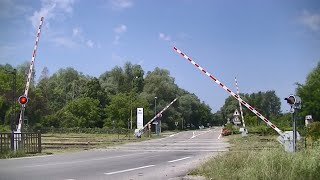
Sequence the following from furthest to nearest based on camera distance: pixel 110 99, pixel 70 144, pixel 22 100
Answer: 1. pixel 110 99
2. pixel 70 144
3. pixel 22 100

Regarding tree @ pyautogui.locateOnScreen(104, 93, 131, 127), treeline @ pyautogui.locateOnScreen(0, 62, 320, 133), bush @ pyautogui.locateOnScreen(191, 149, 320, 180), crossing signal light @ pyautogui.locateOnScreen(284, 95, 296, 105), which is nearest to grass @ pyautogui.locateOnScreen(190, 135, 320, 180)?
bush @ pyautogui.locateOnScreen(191, 149, 320, 180)

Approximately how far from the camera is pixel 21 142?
23.0 meters

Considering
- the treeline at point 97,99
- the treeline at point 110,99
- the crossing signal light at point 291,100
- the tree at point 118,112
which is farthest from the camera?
the tree at point 118,112

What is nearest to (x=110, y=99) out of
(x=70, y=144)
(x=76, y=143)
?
(x=76, y=143)

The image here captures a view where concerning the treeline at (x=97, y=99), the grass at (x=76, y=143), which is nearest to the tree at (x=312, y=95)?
the grass at (x=76, y=143)

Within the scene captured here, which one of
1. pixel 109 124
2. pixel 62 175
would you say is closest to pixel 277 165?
pixel 62 175

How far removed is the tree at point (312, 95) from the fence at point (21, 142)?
4518cm

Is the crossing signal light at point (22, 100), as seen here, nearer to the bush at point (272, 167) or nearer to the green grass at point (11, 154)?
the green grass at point (11, 154)

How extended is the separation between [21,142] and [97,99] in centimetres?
7803

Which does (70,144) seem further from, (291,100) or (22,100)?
(291,100)

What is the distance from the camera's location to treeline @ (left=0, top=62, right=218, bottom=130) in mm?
86562

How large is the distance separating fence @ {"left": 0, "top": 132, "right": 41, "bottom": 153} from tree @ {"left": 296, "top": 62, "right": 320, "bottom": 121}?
45.2 m

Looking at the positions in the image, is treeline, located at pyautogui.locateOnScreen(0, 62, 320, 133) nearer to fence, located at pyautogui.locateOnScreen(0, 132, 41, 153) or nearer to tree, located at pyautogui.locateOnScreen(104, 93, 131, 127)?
tree, located at pyautogui.locateOnScreen(104, 93, 131, 127)

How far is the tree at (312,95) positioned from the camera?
198 feet
